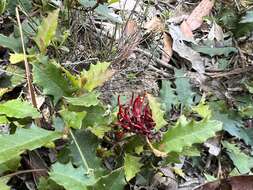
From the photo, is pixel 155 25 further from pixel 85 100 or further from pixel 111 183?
pixel 111 183

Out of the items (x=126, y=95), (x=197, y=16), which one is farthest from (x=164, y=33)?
(x=126, y=95)

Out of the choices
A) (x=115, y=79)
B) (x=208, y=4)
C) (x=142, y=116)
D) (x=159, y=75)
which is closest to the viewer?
(x=142, y=116)

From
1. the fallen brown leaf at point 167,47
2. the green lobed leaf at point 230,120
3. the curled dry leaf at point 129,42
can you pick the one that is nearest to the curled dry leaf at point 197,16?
the fallen brown leaf at point 167,47

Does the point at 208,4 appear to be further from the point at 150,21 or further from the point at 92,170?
the point at 92,170

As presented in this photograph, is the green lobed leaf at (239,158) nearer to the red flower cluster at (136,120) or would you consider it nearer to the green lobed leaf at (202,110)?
the green lobed leaf at (202,110)

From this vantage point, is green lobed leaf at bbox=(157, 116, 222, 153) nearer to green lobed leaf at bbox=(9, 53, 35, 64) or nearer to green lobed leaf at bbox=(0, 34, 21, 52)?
green lobed leaf at bbox=(9, 53, 35, 64)

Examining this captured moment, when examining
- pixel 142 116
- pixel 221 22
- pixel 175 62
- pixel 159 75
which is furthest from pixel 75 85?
pixel 221 22

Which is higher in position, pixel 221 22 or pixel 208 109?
pixel 221 22
